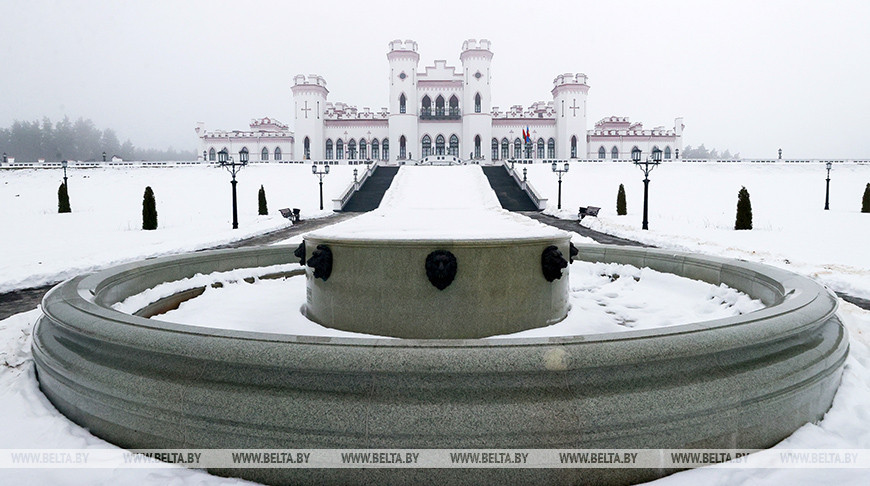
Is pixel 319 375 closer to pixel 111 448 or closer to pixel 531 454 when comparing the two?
pixel 531 454

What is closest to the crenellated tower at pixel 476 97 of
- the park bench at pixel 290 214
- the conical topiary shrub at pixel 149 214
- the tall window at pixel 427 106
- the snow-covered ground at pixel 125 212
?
the tall window at pixel 427 106

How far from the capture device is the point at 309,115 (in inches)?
2771

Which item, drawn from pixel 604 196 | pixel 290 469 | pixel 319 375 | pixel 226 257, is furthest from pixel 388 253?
pixel 604 196

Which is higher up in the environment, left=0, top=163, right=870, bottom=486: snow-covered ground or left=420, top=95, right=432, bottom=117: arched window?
left=420, top=95, right=432, bottom=117: arched window

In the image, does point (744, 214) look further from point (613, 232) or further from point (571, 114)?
point (571, 114)

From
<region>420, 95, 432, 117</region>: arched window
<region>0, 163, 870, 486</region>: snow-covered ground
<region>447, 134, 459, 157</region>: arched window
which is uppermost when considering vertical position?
<region>420, 95, 432, 117</region>: arched window

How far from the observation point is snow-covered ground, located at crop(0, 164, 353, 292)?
12227mm

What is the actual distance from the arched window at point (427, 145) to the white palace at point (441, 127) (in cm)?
14

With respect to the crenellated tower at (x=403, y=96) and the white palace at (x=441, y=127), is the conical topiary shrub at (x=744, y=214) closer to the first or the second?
the white palace at (x=441, y=127)

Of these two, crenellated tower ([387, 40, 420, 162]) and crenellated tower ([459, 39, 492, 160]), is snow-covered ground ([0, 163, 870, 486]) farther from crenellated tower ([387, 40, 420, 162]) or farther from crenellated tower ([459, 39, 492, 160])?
crenellated tower ([387, 40, 420, 162])

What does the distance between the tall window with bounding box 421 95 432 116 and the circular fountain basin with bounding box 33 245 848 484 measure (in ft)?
229

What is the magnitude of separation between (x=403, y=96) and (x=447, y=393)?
229 feet

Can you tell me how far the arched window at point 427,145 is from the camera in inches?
2798

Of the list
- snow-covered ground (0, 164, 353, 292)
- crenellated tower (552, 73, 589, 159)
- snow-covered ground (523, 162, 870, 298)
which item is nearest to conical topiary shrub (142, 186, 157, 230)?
snow-covered ground (0, 164, 353, 292)
